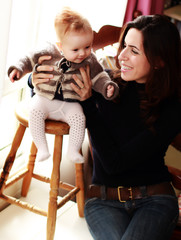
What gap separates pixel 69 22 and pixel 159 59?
43cm

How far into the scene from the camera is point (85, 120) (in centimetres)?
145

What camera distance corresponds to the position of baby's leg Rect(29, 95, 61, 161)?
56.3 inches

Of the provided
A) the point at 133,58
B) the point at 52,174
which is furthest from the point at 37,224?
the point at 133,58

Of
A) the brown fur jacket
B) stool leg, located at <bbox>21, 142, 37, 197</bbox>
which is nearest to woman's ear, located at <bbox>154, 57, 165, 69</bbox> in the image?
the brown fur jacket

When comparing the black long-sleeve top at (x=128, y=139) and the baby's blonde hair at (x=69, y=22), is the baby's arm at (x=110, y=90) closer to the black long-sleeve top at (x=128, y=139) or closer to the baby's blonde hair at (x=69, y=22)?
the black long-sleeve top at (x=128, y=139)

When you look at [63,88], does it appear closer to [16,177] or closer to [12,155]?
[12,155]

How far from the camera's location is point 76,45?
1342mm

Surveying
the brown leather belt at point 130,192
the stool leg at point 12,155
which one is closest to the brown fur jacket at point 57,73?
the stool leg at point 12,155

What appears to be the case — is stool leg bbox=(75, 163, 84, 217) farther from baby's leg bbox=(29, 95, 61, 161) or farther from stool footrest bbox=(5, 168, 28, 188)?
baby's leg bbox=(29, 95, 61, 161)

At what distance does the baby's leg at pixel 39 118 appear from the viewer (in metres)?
1.43

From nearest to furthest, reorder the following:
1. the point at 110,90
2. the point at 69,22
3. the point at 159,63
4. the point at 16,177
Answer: the point at 69,22 < the point at 110,90 < the point at 159,63 < the point at 16,177

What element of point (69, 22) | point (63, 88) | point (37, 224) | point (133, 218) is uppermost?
point (69, 22)

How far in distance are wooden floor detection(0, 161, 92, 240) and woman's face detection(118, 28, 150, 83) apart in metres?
0.92

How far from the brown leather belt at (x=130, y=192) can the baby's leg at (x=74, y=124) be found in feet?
0.82
